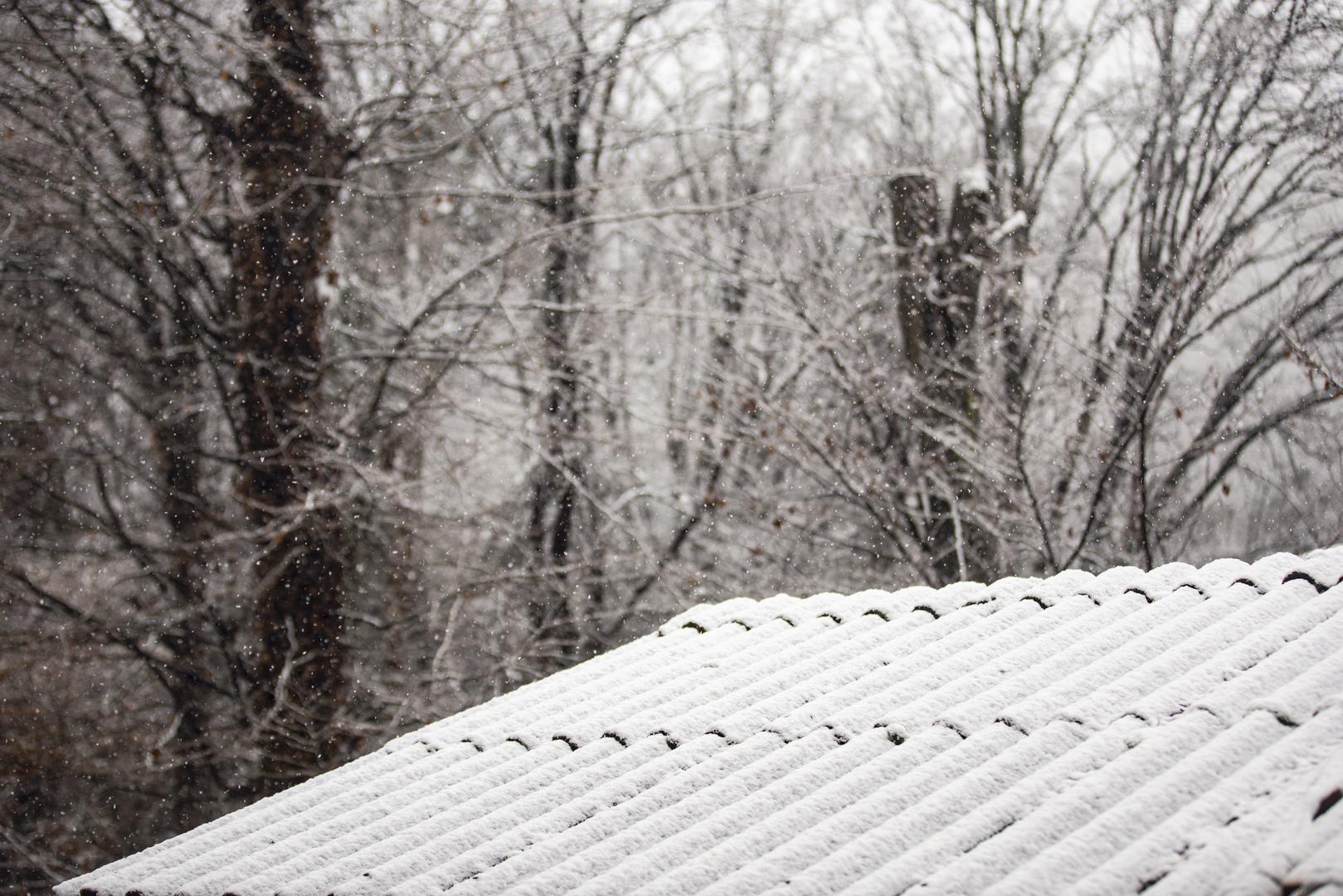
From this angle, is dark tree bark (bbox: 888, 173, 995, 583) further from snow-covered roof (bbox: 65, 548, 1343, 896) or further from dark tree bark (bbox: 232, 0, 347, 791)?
snow-covered roof (bbox: 65, 548, 1343, 896)

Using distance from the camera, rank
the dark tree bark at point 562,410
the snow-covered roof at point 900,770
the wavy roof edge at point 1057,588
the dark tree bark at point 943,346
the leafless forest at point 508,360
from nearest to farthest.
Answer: the snow-covered roof at point 900,770
the wavy roof edge at point 1057,588
the leafless forest at point 508,360
the dark tree bark at point 943,346
the dark tree bark at point 562,410

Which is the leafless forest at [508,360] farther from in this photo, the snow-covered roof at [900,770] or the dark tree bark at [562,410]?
the snow-covered roof at [900,770]

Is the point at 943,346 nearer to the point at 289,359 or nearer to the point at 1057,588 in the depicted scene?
the point at 289,359

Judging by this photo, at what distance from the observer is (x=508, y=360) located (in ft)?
34.8

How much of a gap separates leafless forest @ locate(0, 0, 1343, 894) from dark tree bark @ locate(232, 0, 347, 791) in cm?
4

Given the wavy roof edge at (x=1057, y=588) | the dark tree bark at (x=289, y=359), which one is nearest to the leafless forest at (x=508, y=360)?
the dark tree bark at (x=289, y=359)

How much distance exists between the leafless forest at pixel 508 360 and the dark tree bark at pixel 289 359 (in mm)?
45

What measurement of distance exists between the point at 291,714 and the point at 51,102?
6095 mm

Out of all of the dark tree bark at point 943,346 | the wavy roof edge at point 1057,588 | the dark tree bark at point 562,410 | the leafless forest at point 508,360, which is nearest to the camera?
the wavy roof edge at point 1057,588

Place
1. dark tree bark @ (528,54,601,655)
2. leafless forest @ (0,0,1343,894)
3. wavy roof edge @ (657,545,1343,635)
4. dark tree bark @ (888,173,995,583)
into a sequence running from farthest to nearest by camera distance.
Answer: dark tree bark @ (528,54,601,655) → dark tree bark @ (888,173,995,583) → leafless forest @ (0,0,1343,894) → wavy roof edge @ (657,545,1343,635)

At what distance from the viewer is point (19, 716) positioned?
10477mm

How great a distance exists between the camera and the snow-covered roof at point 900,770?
2186 mm

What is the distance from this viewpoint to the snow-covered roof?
2.19m

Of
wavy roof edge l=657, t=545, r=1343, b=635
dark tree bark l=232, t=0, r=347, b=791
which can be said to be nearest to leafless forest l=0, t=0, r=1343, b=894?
dark tree bark l=232, t=0, r=347, b=791
